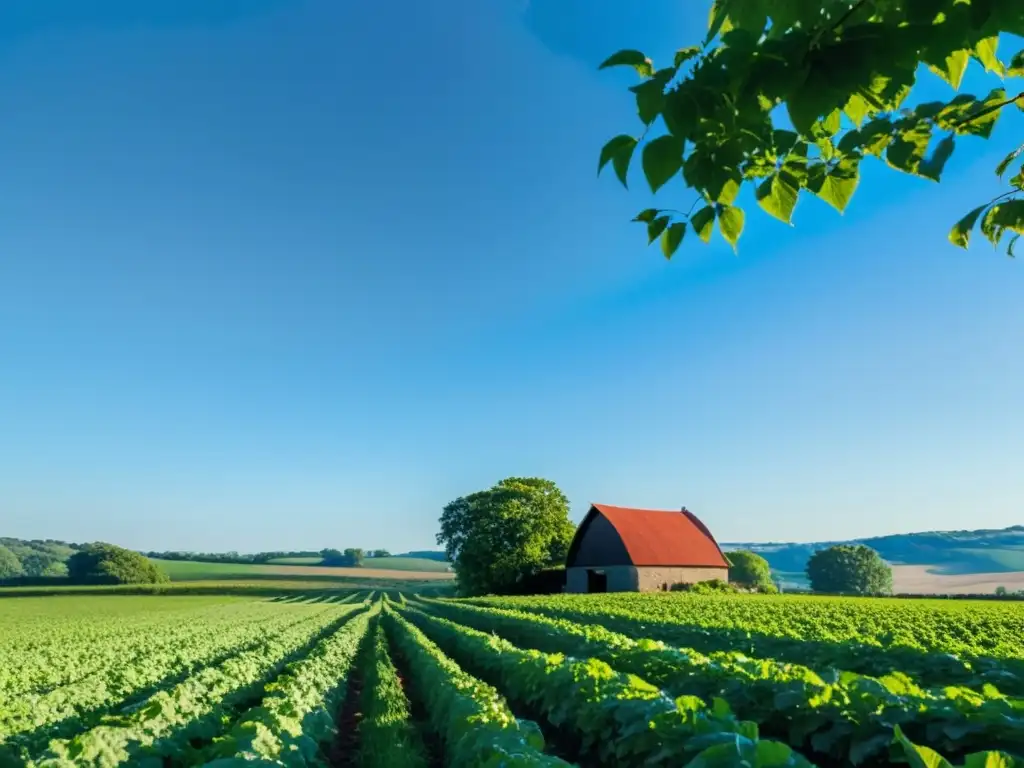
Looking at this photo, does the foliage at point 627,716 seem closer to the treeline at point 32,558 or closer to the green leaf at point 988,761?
the green leaf at point 988,761

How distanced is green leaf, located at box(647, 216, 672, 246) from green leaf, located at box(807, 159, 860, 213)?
1.78ft

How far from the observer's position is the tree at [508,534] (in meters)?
53.9

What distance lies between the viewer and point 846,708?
5.60 metres

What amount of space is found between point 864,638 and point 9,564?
180m

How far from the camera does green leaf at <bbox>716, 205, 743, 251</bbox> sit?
95.3 inches

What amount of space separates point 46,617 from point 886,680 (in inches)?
2172

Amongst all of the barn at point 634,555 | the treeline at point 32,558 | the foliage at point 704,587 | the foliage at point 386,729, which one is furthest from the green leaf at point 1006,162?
the treeline at point 32,558

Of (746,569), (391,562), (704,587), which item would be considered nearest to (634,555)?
(704,587)

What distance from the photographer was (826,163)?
7.89 ft

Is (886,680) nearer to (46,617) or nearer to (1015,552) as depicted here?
(46,617)

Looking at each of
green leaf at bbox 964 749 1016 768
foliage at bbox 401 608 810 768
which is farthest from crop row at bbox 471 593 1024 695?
green leaf at bbox 964 749 1016 768

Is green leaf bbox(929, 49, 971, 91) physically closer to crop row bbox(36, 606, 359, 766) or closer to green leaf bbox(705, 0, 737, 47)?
green leaf bbox(705, 0, 737, 47)

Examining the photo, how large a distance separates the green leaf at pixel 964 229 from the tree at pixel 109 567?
123m

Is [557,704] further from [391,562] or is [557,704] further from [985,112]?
[391,562]
